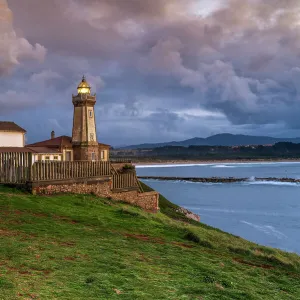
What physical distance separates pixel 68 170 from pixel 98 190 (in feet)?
6.97

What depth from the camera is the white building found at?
46.6 meters

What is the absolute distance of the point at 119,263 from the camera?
758 centimetres

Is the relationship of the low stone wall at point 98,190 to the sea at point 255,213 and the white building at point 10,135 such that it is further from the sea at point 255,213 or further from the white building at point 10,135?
the white building at point 10,135

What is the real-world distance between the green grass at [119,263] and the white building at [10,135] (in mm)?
35522

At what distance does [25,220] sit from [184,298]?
251 inches

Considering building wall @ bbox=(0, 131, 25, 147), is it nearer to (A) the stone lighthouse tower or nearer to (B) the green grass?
(A) the stone lighthouse tower

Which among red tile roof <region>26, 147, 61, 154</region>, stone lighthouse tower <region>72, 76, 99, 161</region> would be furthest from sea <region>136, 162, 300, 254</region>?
red tile roof <region>26, 147, 61, 154</region>

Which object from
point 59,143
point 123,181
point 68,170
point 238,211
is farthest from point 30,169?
point 59,143

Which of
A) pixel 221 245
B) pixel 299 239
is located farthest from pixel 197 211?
pixel 221 245

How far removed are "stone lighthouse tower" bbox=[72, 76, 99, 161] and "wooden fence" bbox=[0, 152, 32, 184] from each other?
3205 centimetres

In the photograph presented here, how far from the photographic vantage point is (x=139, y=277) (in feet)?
22.3

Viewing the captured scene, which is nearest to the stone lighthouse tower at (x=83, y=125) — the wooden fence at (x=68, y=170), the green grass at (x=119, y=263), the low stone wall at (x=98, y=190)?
the low stone wall at (x=98, y=190)

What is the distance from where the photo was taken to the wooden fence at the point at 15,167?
54.6ft

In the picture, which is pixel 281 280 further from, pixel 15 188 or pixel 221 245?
pixel 15 188
